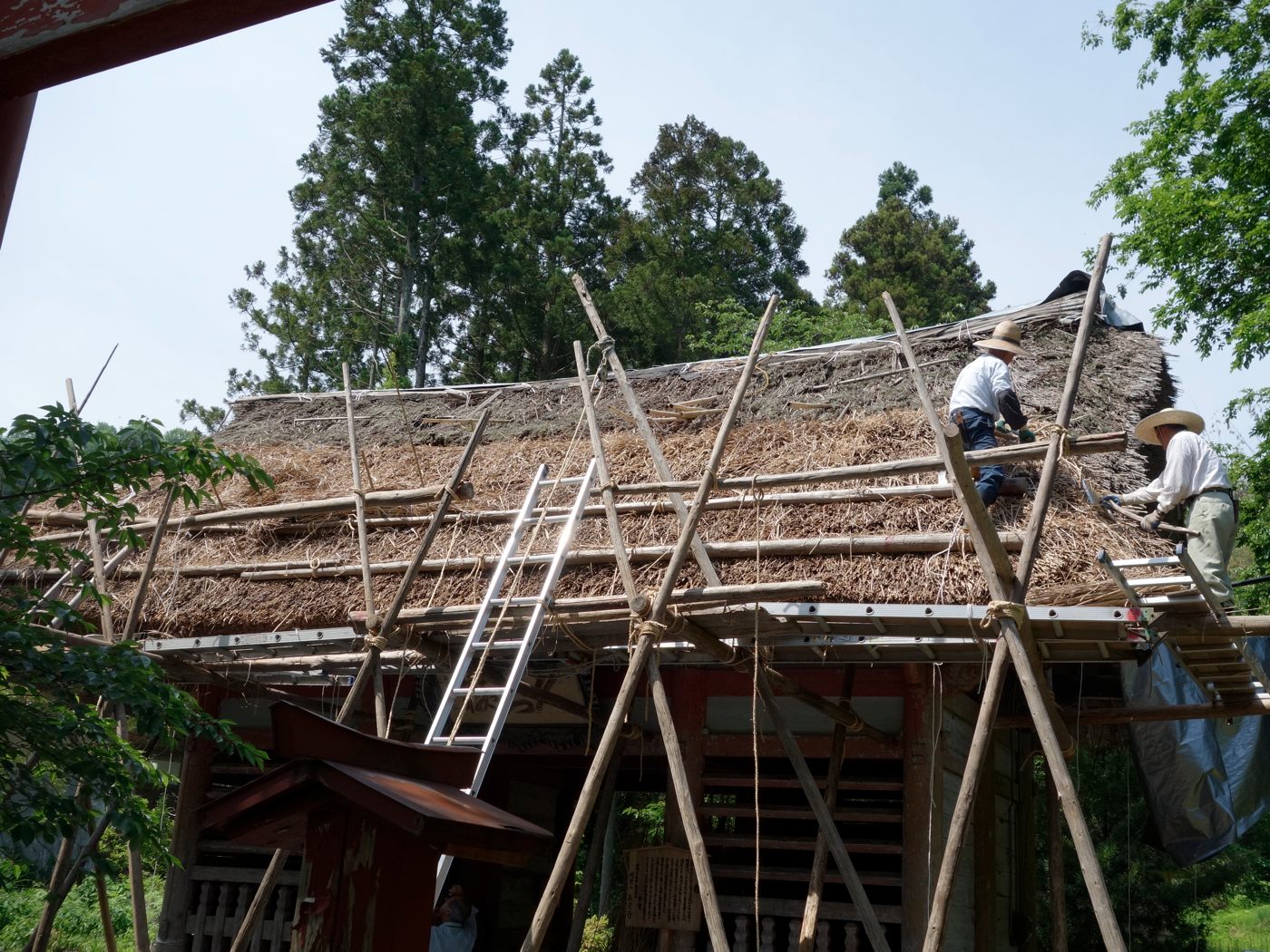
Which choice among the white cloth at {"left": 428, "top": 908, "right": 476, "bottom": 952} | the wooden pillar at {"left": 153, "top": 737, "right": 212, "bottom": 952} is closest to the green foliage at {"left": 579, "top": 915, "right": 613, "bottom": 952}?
the white cloth at {"left": 428, "top": 908, "right": 476, "bottom": 952}

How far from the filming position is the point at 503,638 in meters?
6.55

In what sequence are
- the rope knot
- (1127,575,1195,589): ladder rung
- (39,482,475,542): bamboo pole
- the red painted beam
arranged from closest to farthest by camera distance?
the red painted beam → the rope knot → (1127,575,1195,589): ladder rung → (39,482,475,542): bamboo pole

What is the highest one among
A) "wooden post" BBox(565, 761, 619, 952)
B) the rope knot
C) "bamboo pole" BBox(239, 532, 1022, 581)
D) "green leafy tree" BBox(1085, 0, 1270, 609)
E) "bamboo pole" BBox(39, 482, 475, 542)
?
"green leafy tree" BBox(1085, 0, 1270, 609)

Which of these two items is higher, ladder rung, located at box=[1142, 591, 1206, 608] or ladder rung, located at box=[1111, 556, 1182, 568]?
ladder rung, located at box=[1111, 556, 1182, 568]

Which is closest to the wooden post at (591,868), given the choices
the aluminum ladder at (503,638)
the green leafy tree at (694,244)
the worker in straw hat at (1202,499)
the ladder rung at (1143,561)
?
the aluminum ladder at (503,638)

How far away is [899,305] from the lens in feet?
79.3

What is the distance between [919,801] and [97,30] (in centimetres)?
596

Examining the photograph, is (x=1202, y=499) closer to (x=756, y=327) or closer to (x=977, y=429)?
(x=977, y=429)

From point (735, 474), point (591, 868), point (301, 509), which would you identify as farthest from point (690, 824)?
point (301, 509)

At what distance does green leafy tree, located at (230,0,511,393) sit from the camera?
21.5 metres

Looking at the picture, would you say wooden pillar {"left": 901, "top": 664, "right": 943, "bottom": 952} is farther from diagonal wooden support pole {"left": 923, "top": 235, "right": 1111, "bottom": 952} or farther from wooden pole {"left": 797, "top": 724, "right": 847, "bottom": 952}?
diagonal wooden support pole {"left": 923, "top": 235, "right": 1111, "bottom": 952}

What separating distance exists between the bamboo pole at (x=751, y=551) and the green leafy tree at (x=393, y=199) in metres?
13.7

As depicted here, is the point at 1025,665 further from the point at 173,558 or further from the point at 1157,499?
the point at 173,558

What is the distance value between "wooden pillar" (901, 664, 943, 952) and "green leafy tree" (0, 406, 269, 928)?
3892mm
